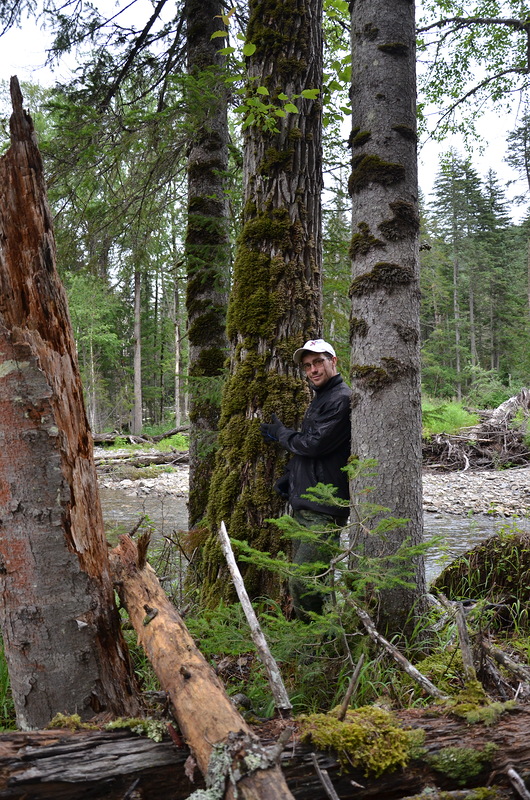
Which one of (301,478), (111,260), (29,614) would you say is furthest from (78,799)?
(111,260)

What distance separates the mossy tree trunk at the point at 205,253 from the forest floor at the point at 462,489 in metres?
5.84

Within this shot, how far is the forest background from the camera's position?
19.6 ft

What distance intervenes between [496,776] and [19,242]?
2.65 meters

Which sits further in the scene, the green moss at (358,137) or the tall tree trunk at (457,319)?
the tall tree trunk at (457,319)

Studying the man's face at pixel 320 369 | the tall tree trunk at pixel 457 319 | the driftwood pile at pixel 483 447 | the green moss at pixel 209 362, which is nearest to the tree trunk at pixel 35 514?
the man's face at pixel 320 369

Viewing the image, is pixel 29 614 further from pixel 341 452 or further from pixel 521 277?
pixel 521 277

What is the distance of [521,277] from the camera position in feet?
136

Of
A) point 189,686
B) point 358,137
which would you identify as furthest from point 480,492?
point 189,686

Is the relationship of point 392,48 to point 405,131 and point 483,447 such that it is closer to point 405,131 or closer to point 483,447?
point 405,131

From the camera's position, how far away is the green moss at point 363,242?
334 centimetres

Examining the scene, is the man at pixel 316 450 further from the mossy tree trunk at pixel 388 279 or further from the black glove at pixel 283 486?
the mossy tree trunk at pixel 388 279

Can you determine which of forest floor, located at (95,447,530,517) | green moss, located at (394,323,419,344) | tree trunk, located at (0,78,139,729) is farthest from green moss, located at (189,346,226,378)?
forest floor, located at (95,447,530,517)

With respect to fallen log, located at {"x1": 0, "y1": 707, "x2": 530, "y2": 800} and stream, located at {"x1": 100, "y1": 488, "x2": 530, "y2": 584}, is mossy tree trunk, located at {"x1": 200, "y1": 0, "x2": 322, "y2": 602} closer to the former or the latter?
stream, located at {"x1": 100, "y1": 488, "x2": 530, "y2": 584}

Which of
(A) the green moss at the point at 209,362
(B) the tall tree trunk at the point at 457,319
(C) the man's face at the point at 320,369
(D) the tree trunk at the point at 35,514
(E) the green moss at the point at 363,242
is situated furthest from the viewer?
(B) the tall tree trunk at the point at 457,319
